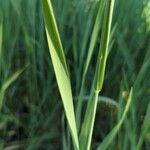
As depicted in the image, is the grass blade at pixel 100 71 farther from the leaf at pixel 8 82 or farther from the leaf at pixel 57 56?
the leaf at pixel 8 82

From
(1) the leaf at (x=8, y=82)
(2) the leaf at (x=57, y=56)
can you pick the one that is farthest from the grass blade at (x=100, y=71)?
(1) the leaf at (x=8, y=82)

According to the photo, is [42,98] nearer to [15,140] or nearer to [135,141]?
[15,140]

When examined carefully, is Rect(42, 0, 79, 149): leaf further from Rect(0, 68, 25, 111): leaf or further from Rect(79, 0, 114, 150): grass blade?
Rect(0, 68, 25, 111): leaf

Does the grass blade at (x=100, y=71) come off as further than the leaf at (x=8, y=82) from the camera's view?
No

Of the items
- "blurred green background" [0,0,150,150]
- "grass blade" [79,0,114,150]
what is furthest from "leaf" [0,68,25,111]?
"grass blade" [79,0,114,150]

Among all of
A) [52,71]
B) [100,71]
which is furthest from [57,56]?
[52,71]

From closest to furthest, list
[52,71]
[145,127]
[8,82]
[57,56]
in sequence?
1. [57,56]
2. [145,127]
3. [8,82]
4. [52,71]

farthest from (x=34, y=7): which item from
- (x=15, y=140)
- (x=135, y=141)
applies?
(x=135, y=141)

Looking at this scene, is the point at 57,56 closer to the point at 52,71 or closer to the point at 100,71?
the point at 100,71
